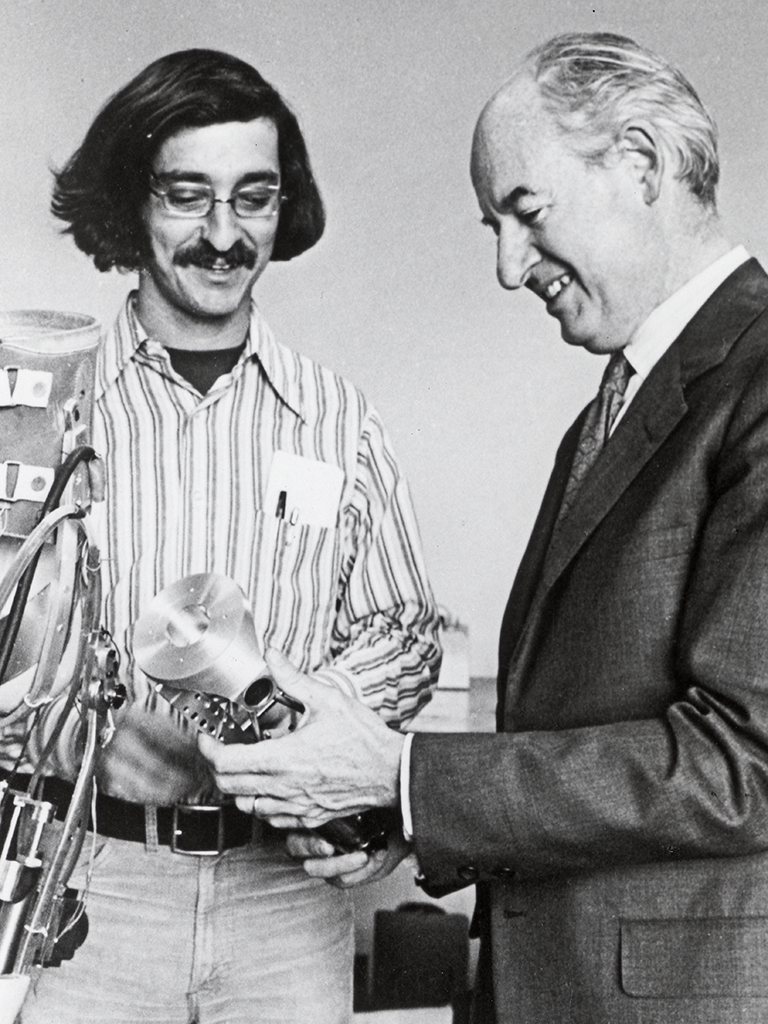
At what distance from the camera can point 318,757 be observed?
1216mm

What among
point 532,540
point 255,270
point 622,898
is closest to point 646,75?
point 532,540

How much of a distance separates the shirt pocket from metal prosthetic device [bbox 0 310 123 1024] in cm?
28

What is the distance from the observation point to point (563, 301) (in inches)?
54.1

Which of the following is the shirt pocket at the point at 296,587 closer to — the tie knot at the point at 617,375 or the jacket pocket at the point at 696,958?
the tie knot at the point at 617,375

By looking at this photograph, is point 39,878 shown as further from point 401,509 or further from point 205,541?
point 401,509

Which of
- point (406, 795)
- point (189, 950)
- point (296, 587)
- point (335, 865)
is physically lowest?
point (189, 950)

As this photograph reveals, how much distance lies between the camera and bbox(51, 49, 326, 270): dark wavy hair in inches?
65.2

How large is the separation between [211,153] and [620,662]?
3.00 ft

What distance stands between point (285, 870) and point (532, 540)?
55 cm

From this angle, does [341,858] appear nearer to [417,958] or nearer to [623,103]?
[417,958]

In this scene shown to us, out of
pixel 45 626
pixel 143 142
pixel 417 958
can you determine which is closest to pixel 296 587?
pixel 45 626

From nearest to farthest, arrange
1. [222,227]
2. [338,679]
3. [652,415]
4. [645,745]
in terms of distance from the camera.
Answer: [645,745] < [652,415] < [338,679] < [222,227]

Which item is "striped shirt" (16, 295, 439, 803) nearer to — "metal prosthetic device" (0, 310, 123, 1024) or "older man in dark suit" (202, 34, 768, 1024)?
"metal prosthetic device" (0, 310, 123, 1024)

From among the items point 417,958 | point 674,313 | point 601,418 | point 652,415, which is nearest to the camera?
point 652,415
